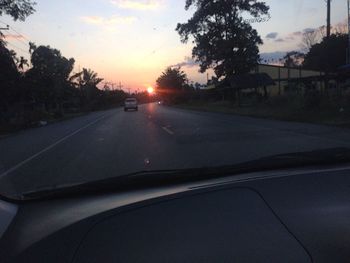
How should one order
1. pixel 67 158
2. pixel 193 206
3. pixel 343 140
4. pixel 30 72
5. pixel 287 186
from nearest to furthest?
pixel 193 206 < pixel 287 186 < pixel 67 158 < pixel 343 140 < pixel 30 72

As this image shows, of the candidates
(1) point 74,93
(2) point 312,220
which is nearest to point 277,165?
(2) point 312,220

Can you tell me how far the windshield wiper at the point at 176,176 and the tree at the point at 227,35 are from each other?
52375 millimetres

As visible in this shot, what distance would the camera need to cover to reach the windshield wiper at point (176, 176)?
325 centimetres

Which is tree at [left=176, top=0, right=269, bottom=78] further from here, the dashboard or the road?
the dashboard

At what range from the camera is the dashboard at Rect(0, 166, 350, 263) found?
7.96 ft

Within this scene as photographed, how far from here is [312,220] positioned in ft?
8.49

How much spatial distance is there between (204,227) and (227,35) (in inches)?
2171

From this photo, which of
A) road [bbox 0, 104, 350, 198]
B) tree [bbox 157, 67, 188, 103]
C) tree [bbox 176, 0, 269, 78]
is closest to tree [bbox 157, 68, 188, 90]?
tree [bbox 157, 67, 188, 103]

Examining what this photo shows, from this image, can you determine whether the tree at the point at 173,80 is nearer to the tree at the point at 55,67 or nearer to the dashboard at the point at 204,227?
the tree at the point at 55,67

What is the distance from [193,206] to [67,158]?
11.6 metres

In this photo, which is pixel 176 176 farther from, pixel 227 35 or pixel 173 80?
pixel 173 80

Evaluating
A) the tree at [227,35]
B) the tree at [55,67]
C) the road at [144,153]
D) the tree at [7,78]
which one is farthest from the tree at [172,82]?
the road at [144,153]

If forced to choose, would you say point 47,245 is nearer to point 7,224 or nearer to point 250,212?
point 7,224

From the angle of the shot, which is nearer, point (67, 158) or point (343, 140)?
point (67, 158)
